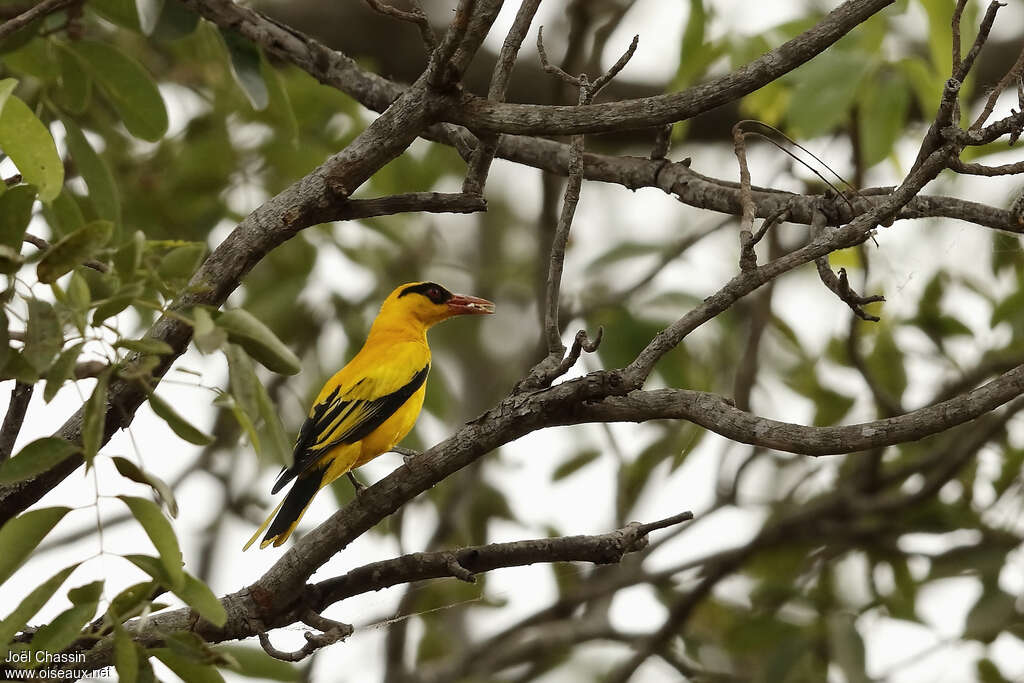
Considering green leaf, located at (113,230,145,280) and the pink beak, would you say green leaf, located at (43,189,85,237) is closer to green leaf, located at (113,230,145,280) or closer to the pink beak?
green leaf, located at (113,230,145,280)

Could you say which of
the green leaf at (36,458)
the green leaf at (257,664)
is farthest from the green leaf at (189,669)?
the green leaf at (257,664)

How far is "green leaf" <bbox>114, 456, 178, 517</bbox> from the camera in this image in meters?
1.89

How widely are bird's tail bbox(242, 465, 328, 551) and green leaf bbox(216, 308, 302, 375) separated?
2.44m

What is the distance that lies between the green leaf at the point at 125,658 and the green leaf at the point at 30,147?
0.88 meters

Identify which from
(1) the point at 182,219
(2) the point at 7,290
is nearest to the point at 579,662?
(1) the point at 182,219

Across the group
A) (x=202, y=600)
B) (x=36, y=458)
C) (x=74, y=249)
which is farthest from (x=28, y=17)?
(x=202, y=600)

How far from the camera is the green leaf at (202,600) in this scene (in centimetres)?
192

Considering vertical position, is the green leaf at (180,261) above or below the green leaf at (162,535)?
above

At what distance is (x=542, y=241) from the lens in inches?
201

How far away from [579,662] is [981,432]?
3051 mm

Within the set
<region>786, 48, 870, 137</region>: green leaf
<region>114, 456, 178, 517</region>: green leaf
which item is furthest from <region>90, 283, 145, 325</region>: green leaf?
<region>786, 48, 870, 137</region>: green leaf

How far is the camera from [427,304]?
19.2 feet

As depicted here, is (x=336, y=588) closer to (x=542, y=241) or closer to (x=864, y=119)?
(x=542, y=241)

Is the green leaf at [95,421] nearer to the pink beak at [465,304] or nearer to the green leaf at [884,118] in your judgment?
the green leaf at [884,118]
